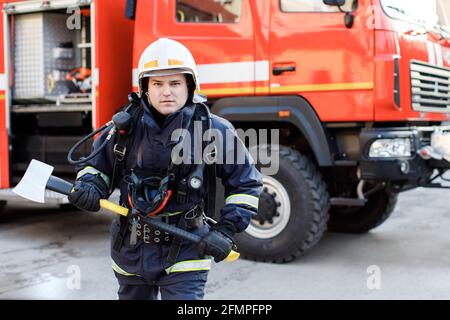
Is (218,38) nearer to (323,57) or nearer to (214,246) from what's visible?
(323,57)

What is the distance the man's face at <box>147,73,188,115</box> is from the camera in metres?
2.25

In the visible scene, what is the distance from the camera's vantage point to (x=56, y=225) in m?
6.38

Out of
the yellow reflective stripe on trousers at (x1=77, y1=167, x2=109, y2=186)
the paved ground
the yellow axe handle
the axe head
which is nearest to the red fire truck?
the paved ground

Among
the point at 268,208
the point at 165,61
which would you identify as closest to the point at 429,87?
the point at 268,208

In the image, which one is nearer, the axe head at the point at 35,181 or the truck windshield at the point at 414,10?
the axe head at the point at 35,181

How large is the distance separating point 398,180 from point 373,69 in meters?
0.93

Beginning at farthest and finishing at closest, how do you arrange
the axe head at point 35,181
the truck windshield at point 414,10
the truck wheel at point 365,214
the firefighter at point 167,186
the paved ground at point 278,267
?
the truck wheel at point 365,214, the truck windshield at point 414,10, the paved ground at point 278,267, the axe head at point 35,181, the firefighter at point 167,186

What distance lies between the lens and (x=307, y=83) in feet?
14.8

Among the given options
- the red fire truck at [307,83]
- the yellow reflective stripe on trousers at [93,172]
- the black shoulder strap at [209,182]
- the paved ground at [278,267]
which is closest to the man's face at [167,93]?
the black shoulder strap at [209,182]

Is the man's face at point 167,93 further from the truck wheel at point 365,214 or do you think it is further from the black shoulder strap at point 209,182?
the truck wheel at point 365,214

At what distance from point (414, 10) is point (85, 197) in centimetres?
363

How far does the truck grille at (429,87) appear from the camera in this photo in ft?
14.7

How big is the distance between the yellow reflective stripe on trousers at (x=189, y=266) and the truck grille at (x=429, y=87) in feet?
9.32
